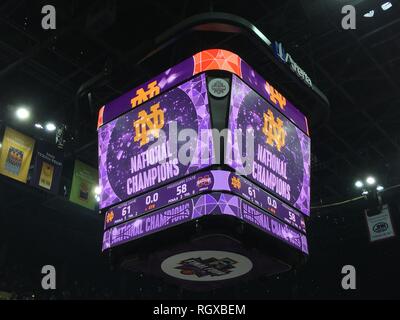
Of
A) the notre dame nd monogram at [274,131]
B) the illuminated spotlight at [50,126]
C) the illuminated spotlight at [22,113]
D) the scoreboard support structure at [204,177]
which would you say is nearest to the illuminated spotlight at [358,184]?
the scoreboard support structure at [204,177]

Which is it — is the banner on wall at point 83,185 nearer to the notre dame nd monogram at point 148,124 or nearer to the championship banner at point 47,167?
the championship banner at point 47,167

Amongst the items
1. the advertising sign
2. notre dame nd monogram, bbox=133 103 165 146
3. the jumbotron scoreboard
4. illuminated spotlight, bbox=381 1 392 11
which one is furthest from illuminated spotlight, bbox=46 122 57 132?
the advertising sign

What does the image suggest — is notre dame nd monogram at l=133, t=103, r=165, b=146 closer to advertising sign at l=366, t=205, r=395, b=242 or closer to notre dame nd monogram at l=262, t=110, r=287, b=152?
notre dame nd monogram at l=262, t=110, r=287, b=152

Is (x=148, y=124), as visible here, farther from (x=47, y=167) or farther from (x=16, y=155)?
(x=47, y=167)

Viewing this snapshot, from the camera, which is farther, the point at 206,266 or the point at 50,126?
the point at 50,126

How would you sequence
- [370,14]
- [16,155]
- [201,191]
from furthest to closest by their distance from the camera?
[16,155], [370,14], [201,191]

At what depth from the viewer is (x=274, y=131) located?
21.1 ft

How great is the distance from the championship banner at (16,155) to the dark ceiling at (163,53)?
102cm

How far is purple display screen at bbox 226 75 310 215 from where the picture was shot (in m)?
5.72

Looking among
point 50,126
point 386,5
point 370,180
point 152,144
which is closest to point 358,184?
point 370,180

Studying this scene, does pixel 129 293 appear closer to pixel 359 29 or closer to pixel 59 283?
pixel 59 283

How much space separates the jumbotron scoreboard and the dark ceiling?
4.57ft

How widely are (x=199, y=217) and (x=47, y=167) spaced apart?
667 cm

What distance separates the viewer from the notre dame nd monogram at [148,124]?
6146 millimetres
